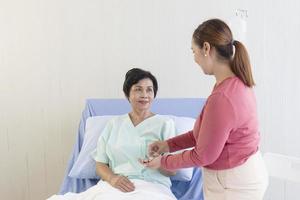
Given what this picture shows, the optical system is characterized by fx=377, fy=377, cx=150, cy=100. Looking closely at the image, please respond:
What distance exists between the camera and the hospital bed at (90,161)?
1.82m

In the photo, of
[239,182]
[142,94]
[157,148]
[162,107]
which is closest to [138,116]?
[142,94]

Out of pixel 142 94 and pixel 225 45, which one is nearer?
pixel 225 45

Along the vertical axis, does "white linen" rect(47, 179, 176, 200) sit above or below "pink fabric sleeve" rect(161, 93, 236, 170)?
below

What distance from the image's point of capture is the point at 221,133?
1.20 m

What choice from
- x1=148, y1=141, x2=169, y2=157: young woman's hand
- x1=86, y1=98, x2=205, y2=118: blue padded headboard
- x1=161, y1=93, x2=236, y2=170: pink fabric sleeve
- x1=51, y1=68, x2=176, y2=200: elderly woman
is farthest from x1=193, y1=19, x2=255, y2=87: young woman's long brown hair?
x1=86, y1=98, x2=205, y2=118: blue padded headboard

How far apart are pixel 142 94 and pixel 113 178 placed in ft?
1.33

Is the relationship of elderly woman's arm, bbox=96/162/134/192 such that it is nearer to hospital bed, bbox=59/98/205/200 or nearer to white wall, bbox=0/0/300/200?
hospital bed, bbox=59/98/205/200

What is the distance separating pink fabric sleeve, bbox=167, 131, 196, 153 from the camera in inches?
60.6

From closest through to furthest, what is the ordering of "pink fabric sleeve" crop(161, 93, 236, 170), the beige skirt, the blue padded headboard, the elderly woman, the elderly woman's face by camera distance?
1. "pink fabric sleeve" crop(161, 93, 236, 170)
2. the beige skirt
3. the elderly woman
4. the elderly woman's face
5. the blue padded headboard

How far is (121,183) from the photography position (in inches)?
62.5

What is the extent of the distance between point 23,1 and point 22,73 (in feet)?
1.51

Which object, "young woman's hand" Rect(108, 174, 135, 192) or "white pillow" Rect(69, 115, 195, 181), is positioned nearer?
"young woman's hand" Rect(108, 174, 135, 192)

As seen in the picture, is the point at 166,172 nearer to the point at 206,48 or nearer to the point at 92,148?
the point at 92,148

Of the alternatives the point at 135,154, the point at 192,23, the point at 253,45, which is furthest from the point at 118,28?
the point at 135,154
